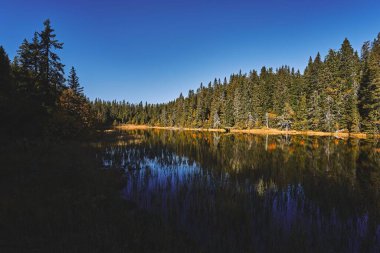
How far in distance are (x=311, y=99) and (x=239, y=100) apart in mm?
29171

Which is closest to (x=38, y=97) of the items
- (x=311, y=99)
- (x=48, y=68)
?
(x=48, y=68)

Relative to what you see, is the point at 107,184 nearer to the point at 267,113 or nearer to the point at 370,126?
the point at 370,126

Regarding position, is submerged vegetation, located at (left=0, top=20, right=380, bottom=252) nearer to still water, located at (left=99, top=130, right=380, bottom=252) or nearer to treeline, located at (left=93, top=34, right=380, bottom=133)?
still water, located at (left=99, top=130, right=380, bottom=252)

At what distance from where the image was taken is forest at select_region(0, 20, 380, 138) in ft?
95.5

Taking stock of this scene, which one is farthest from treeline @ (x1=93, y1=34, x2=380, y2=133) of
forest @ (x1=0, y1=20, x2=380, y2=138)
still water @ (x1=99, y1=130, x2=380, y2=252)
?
still water @ (x1=99, y1=130, x2=380, y2=252)

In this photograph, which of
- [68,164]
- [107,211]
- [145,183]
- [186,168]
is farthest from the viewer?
[186,168]

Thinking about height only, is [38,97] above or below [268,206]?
above

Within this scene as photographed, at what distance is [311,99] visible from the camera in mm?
75500

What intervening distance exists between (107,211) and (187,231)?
324 cm

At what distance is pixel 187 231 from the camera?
7785 millimetres

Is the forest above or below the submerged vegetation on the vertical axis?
above

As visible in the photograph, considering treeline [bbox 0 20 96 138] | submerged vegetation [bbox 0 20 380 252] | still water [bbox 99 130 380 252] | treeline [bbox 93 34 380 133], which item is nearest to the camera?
submerged vegetation [bbox 0 20 380 252]

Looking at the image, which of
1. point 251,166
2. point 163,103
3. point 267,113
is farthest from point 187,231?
point 163,103

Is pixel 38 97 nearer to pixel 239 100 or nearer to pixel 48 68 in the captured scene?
pixel 48 68
